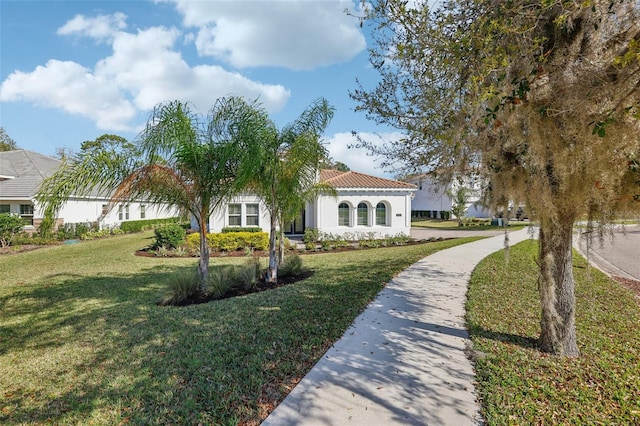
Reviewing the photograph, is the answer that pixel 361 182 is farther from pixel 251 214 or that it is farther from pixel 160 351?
pixel 160 351

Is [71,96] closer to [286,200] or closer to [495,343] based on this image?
[286,200]

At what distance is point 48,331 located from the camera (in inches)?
227

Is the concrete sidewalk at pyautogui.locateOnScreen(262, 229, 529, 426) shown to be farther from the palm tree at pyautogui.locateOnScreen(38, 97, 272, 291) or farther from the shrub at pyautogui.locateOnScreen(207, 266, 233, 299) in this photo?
the palm tree at pyautogui.locateOnScreen(38, 97, 272, 291)

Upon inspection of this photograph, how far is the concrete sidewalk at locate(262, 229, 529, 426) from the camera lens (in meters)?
2.99

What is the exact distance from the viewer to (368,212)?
2028 cm

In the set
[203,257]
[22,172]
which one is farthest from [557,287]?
[22,172]

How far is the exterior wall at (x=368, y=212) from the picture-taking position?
19609 millimetres

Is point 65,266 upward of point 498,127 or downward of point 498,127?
downward

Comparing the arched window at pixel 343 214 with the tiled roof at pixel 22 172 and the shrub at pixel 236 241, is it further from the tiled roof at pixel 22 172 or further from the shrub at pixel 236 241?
the tiled roof at pixel 22 172

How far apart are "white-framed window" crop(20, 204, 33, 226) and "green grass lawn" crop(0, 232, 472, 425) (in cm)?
1486

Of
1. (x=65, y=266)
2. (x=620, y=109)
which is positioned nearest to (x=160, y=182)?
(x=620, y=109)

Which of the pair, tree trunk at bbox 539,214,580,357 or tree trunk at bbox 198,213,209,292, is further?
tree trunk at bbox 198,213,209,292

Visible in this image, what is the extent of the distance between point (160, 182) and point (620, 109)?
7.27 m

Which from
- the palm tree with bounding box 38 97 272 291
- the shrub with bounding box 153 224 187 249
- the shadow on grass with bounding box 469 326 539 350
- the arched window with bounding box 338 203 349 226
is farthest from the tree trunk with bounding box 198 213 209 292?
the arched window with bounding box 338 203 349 226
